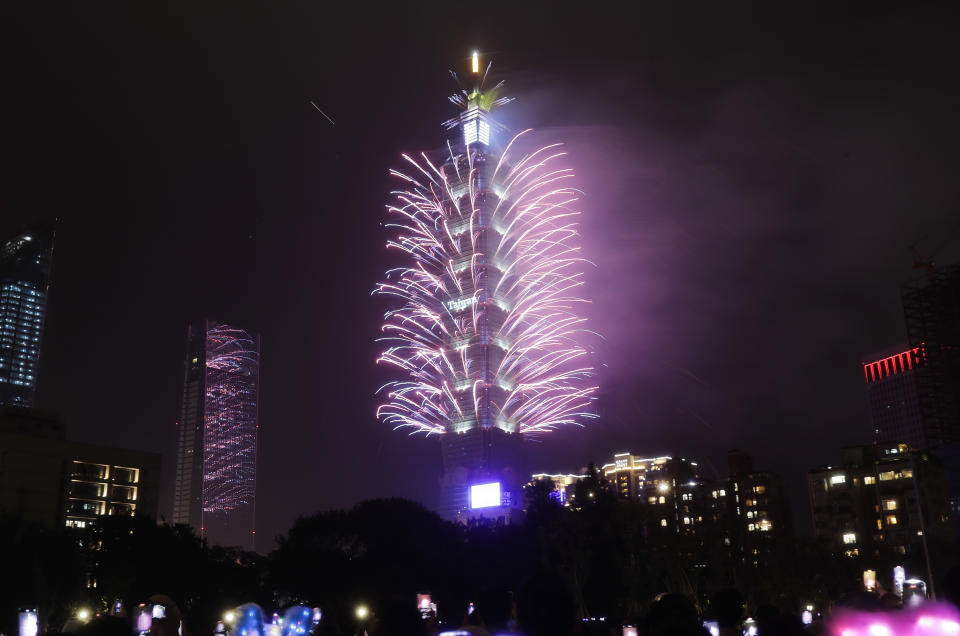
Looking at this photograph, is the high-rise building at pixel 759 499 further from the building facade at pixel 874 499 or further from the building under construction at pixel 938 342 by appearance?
the building under construction at pixel 938 342

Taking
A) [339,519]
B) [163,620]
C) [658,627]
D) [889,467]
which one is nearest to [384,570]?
[339,519]

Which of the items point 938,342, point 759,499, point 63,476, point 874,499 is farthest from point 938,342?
point 63,476

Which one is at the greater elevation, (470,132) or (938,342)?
(470,132)

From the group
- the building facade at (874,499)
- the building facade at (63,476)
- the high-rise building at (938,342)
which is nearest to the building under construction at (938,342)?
the high-rise building at (938,342)

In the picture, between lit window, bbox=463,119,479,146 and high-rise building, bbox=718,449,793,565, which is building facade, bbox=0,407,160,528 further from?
high-rise building, bbox=718,449,793,565

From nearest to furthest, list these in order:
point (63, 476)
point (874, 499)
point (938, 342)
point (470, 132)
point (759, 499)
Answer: point (938, 342)
point (63, 476)
point (874, 499)
point (470, 132)
point (759, 499)

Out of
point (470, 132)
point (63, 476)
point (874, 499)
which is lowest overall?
point (874, 499)

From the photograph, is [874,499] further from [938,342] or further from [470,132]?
[470,132]
